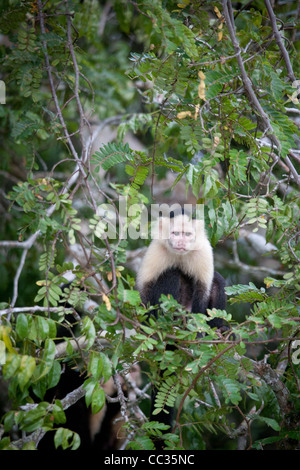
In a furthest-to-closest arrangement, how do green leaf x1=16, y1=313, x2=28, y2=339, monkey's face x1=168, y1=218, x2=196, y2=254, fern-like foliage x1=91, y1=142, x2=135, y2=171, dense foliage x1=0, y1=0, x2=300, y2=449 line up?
monkey's face x1=168, y1=218, x2=196, y2=254 → fern-like foliage x1=91, y1=142, x2=135, y2=171 → dense foliage x1=0, y1=0, x2=300, y2=449 → green leaf x1=16, y1=313, x2=28, y2=339

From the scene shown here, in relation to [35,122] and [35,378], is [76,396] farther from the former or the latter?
[35,122]

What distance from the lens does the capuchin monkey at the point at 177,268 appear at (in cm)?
307

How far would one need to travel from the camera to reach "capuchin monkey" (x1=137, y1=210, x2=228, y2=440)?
3074mm

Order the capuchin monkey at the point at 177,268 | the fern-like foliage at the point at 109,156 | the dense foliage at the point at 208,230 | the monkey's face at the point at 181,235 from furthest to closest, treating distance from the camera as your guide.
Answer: the capuchin monkey at the point at 177,268 < the monkey's face at the point at 181,235 < the fern-like foliage at the point at 109,156 < the dense foliage at the point at 208,230

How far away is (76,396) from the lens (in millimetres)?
2635

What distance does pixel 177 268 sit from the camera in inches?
126

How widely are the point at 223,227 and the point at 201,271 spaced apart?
0.77 metres

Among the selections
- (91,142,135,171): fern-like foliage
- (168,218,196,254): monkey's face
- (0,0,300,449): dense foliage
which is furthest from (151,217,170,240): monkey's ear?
(91,142,135,171): fern-like foliage

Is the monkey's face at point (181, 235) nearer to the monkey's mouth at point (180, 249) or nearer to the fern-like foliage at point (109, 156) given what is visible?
the monkey's mouth at point (180, 249)

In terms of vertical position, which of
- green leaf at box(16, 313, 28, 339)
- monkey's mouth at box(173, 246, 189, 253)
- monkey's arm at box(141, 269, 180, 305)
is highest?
green leaf at box(16, 313, 28, 339)

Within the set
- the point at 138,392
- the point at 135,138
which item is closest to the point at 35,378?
the point at 138,392

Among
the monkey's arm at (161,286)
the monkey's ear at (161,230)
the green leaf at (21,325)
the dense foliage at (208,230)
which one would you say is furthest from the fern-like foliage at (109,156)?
the monkey's arm at (161,286)

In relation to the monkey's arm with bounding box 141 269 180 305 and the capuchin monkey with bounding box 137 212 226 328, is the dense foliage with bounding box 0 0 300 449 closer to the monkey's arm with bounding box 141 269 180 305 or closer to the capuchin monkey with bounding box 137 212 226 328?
the capuchin monkey with bounding box 137 212 226 328

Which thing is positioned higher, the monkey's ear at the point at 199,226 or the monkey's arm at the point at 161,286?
the monkey's ear at the point at 199,226
